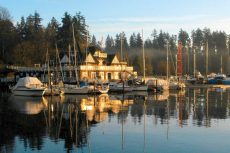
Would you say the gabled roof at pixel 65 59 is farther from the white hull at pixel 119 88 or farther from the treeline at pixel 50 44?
the white hull at pixel 119 88

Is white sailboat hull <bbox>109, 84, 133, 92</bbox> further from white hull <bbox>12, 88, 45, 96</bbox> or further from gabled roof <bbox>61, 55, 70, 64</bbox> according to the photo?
gabled roof <bbox>61, 55, 70, 64</bbox>

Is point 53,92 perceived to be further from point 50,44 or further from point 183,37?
point 183,37

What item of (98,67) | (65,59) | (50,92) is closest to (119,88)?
(50,92)

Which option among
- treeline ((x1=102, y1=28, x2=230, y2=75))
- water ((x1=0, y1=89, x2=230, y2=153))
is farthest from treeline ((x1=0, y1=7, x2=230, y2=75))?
water ((x1=0, y1=89, x2=230, y2=153))

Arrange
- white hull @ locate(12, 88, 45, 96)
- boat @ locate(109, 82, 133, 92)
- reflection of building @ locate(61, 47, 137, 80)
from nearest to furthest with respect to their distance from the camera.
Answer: white hull @ locate(12, 88, 45, 96) < boat @ locate(109, 82, 133, 92) < reflection of building @ locate(61, 47, 137, 80)

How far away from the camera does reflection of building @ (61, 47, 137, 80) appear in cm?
9231

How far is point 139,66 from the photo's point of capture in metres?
128

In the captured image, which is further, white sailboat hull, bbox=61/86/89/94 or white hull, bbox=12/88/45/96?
white sailboat hull, bbox=61/86/89/94

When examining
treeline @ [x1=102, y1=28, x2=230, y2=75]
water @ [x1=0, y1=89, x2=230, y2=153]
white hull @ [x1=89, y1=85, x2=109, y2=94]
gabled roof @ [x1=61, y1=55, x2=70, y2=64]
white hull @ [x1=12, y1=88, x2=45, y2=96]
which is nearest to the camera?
water @ [x1=0, y1=89, x2=230, y2=153]

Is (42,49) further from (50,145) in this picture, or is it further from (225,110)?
(50,145)

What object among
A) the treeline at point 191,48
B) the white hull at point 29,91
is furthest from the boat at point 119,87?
the treeline at point 191,48

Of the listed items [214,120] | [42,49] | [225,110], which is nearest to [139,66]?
[42,49]

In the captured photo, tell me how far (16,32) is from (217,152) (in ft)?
334

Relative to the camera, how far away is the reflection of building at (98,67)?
9231cm
